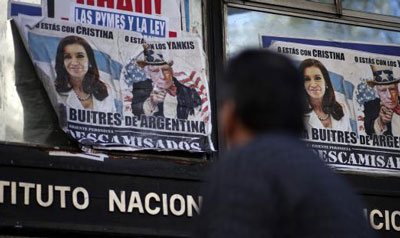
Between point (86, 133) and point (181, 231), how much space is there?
1103 mm

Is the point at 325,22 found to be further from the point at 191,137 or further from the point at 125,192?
the point at 125,192

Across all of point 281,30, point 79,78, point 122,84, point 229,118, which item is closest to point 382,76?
point 281,30

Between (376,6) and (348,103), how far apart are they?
1.17 meters

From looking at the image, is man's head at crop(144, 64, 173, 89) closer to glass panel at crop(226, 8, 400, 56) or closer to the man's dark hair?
glass panel at crop(226, 8, 400, 56)

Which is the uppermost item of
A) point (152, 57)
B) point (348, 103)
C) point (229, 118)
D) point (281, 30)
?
point (281, 30)

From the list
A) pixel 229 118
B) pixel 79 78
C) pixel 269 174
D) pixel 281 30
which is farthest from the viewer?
pixel 281 30

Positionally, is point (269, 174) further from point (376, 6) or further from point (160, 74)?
point (376, 6)

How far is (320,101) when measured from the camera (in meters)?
8.90

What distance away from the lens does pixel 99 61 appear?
7.96m

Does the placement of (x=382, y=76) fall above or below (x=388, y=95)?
above

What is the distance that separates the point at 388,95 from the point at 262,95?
262 inches

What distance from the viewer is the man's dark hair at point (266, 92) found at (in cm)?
273

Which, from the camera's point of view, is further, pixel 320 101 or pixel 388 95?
pixel 388 95

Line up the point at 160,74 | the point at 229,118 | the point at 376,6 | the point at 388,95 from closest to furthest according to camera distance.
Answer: the point at 229,118
the point at 160,74
the point at 388,95
the point at 376,6
